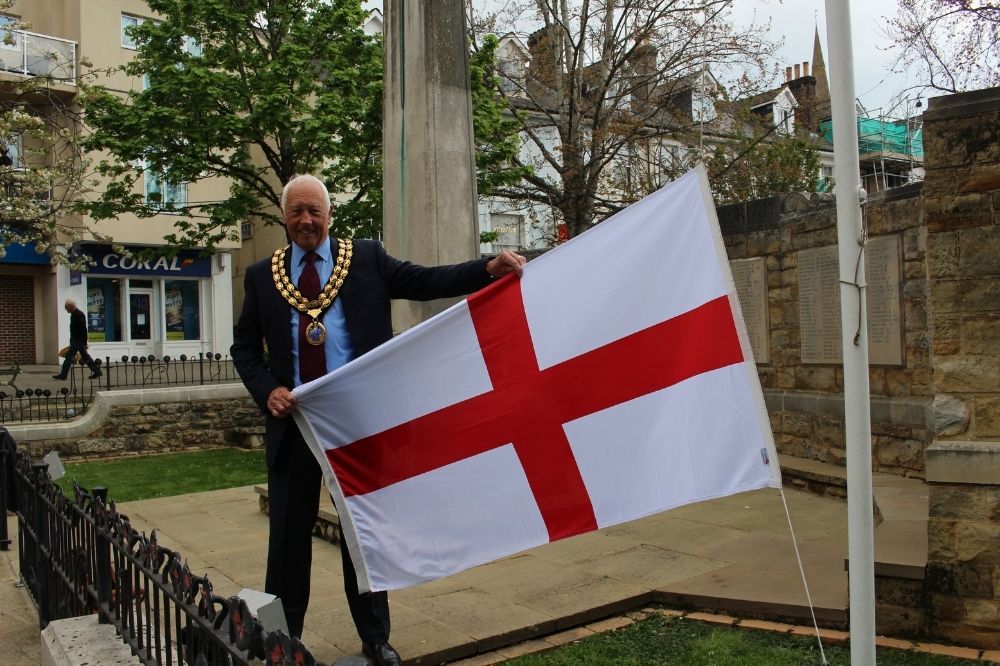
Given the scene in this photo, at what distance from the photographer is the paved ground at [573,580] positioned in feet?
14.1

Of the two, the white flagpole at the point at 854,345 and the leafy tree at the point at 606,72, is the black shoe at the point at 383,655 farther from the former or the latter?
the leafy tree at the point at 606,72

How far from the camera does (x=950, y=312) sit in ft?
12.9

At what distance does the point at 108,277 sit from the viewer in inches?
1068

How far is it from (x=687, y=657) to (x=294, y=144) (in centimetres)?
1396

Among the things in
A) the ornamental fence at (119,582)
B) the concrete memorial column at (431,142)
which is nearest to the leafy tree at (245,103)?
the concrete memorial column at (431,142)

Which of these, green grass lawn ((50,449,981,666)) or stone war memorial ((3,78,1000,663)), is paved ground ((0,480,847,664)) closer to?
stone war memorial ((3,78,1000,663))

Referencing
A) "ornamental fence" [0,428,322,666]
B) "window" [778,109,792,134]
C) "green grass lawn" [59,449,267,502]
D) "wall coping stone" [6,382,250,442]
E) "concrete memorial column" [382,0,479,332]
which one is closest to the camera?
"ornamental fence" [0,428,322,666]

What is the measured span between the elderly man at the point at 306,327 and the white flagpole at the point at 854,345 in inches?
52.6

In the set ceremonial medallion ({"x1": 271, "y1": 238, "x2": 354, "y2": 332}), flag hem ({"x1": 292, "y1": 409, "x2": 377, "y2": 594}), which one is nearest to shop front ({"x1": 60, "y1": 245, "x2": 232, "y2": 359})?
ceremonial medallion ({"x1": 271, "y1": 238, "x2": 354, "y2": 332})

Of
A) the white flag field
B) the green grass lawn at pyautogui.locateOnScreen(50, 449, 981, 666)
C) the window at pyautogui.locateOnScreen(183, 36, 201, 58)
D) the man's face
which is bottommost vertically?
the green grass lawn at pyautogui.locateOnScreen(50, 449, 981, 666)

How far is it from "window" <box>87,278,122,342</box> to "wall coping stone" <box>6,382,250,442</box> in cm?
1410

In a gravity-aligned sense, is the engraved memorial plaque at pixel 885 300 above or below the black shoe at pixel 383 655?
above

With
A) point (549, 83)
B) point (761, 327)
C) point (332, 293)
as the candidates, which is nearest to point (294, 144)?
point (549, 83)

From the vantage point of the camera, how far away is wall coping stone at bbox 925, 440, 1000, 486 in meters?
3.81
